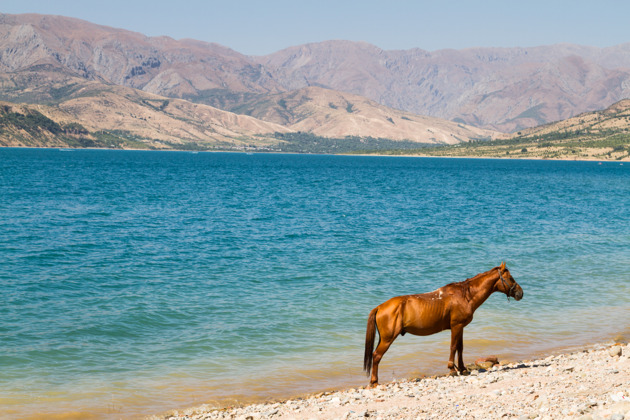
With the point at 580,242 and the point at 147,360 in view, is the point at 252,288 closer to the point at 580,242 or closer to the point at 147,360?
the point at 147,360

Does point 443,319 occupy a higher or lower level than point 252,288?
higher

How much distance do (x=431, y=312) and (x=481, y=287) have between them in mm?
1862

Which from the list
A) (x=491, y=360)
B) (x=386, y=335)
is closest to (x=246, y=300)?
(x=491, y=360)

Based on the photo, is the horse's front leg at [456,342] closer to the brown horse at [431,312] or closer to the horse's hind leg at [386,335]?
the brown horse at [431,312]

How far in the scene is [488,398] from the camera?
576 inches

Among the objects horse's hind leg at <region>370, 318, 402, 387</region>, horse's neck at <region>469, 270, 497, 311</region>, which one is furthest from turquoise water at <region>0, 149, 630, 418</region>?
horse's neck at <region>469, 270, 497, 311</region>

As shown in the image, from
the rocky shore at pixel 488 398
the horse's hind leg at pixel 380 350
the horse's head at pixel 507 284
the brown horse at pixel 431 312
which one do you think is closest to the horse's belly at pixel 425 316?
the brown horse at pixel 431 312

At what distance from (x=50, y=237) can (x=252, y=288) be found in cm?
2338

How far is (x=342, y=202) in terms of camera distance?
90250mm

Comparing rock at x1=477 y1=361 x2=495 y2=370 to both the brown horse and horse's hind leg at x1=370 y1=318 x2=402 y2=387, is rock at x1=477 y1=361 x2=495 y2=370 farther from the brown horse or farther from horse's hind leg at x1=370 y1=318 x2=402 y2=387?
horse's hind leg at x1=370 y1=318 x2=402 y2=387

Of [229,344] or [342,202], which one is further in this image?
[342,202]

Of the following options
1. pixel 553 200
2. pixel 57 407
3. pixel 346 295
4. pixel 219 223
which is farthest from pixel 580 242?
pixel 553 200

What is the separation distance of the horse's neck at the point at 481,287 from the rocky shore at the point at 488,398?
7.15 ft

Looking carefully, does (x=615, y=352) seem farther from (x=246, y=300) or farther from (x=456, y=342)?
(x=246, y=300)
